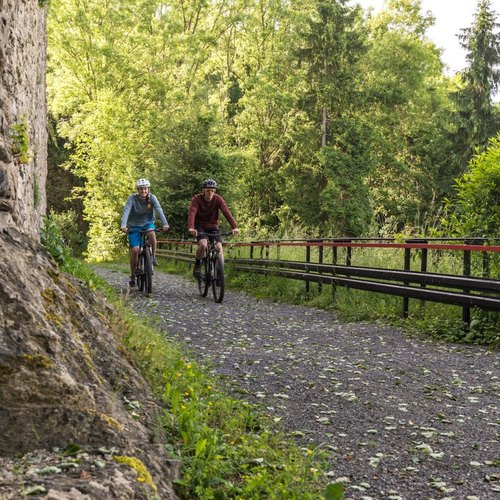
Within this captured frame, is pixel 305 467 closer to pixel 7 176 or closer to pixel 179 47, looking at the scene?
pixel 7 176

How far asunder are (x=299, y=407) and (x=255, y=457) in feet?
5.13

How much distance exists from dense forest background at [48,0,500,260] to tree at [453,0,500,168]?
0.08 m

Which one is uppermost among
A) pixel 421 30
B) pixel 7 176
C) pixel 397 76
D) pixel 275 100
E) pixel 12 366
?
pixel 421 30

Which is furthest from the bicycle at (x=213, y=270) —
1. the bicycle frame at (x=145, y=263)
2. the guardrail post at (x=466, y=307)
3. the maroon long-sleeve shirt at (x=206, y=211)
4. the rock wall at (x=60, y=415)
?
the rock wall at (x=60, y=415)

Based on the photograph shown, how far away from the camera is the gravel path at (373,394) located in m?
4.11

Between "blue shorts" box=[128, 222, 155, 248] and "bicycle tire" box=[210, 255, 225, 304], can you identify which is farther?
"blue shorts" box=[128, 222, 155, 248]

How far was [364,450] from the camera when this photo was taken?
4492 millimetres

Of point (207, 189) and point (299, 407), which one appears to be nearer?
point (299, 407)

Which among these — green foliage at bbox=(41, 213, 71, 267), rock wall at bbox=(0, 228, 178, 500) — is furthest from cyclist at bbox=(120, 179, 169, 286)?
rock wall at bbox=(0, 228, 178, 500)

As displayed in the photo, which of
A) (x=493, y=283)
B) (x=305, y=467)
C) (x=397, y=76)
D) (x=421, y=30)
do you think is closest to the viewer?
(x=305, y=467)

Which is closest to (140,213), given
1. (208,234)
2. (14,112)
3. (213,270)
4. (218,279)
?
(208,234)

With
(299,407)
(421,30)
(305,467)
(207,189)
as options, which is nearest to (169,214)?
(207,189)

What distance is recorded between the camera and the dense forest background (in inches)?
1416

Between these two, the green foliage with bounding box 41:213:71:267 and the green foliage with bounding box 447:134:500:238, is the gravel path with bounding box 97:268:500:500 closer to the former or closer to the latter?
the green foliage with bounding box 41:213:71:267
